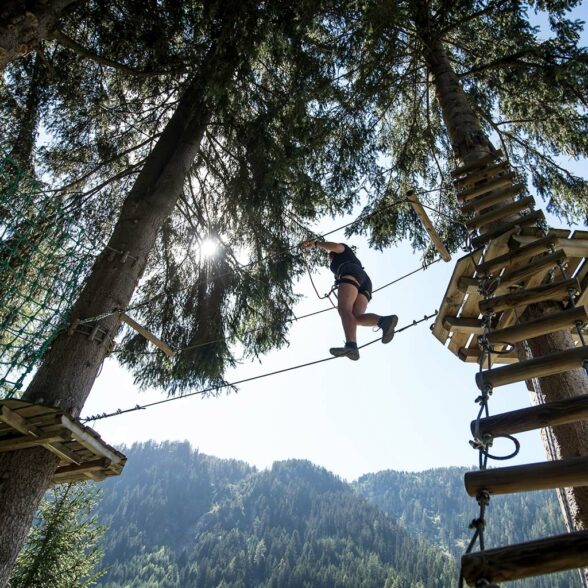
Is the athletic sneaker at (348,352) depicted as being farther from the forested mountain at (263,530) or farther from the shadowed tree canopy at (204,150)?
the forested mountain at (263,530)

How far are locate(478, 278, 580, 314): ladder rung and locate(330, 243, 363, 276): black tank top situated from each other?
187 centimetres

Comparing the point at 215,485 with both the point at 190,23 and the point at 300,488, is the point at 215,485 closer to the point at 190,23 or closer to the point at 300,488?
the point at 300,488

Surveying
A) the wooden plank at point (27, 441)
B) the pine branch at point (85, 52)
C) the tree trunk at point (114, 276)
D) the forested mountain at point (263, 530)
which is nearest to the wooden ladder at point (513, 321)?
the wooden plank at point (27, 441)

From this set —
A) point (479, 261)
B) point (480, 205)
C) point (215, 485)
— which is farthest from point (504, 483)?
point (215, 485)

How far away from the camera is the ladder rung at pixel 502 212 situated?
3.85m

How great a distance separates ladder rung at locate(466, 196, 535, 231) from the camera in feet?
12.6

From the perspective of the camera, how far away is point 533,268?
3.24 m

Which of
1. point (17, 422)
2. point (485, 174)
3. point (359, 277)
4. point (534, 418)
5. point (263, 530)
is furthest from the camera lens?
point (263, 530)

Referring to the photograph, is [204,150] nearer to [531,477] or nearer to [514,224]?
[514,224]

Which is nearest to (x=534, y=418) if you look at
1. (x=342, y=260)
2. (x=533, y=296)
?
(x=533, y=296)

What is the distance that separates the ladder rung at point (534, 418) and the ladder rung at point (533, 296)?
1059 millimetres

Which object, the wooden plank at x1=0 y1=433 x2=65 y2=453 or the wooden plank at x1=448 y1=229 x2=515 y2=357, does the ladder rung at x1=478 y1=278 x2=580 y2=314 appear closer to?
the wooden plank at x1=448 y1=229 x2=515 y2=357

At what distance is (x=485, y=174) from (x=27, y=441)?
4.35m

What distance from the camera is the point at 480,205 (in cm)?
417
